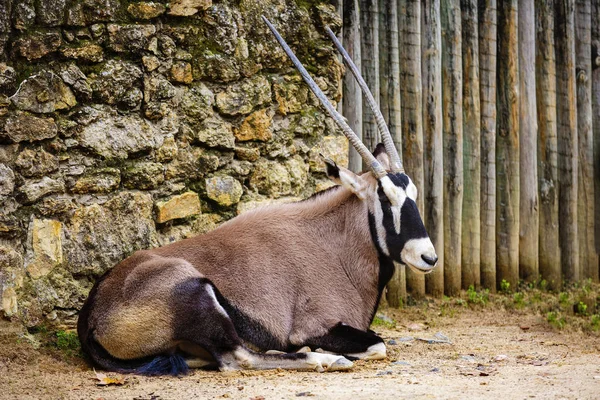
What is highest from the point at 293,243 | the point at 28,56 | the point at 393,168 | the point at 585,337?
the point at 28,56

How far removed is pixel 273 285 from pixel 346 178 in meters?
0.98

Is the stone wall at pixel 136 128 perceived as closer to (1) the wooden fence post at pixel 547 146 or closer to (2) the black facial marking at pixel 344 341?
(2) the black facial marking at pixel 344 341

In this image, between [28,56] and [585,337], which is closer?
[28,56]

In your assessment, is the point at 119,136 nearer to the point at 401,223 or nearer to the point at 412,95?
the point at 401,223

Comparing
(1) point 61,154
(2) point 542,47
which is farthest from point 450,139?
(1) point 61,154

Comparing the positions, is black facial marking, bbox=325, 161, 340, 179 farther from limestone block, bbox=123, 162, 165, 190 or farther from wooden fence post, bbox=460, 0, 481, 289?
wooden fence post, bbox=460, 0, 481, 289

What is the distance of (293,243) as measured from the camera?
21.7 feet

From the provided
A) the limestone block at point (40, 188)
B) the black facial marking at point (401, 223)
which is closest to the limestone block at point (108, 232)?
the limestone block at point (40, 188)

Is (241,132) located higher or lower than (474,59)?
lower

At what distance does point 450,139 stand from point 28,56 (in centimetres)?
422

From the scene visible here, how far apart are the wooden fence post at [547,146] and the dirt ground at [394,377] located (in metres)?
2.05

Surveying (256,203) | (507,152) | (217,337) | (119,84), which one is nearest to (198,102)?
(119,84)

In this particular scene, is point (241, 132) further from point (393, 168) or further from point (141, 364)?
point (141, 364)

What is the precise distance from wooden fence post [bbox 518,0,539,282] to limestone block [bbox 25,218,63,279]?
4.91 m
